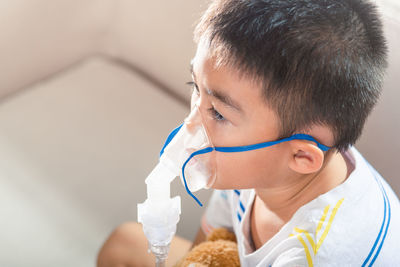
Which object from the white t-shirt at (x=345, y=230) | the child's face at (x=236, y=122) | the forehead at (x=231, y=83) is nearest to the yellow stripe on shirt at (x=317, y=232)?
the white t-shirt at (x=345, y=230)

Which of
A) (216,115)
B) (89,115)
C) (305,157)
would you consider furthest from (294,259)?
(89,115)

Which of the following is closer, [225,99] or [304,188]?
[225,99]

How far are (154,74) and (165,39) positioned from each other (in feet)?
0.54

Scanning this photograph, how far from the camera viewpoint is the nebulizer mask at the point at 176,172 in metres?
0.85

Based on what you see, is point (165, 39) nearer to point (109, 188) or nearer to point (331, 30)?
point (109, 188)

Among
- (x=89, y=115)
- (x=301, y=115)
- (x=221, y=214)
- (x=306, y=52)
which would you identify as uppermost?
(x=306, y=52)

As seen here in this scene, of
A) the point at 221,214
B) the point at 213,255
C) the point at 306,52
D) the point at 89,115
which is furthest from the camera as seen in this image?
the point at 89,115

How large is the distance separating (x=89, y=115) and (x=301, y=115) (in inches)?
32.6

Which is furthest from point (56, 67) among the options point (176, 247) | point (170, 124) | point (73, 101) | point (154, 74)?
point (176, 247)

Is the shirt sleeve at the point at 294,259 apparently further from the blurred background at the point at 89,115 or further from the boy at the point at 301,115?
the blurred background at the point at 89,115

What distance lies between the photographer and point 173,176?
2.94 feet

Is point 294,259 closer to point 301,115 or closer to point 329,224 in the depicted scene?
point 329,224

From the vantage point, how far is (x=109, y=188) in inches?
52.6

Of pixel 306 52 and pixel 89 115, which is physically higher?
pixel 306 52
